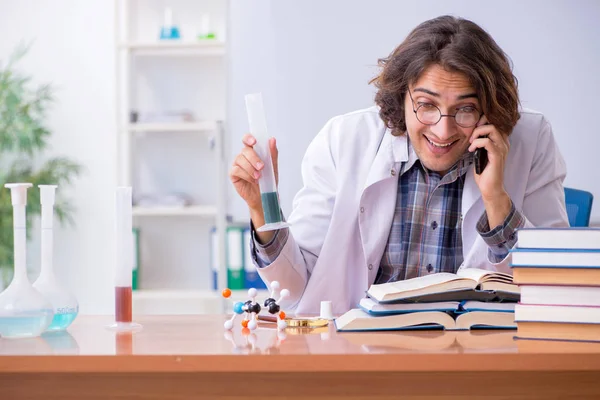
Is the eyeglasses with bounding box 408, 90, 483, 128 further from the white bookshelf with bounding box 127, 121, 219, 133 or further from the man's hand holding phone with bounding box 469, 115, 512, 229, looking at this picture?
the white bookshelf with bounding box 127, 121, 219, 133

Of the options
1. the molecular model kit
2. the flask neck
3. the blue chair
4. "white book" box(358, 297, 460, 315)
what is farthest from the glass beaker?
the blue chair

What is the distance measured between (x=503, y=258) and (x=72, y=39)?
3.12 meters

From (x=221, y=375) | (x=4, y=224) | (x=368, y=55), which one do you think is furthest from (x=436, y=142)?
(x=4, y=224)

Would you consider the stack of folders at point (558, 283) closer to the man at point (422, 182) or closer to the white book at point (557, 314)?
the white book at point (557, 314)

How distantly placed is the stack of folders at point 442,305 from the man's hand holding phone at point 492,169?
15.6 inches

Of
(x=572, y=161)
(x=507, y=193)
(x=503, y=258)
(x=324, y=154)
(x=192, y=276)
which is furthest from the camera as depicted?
(x=192, y=276)

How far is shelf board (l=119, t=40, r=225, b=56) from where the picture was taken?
3723 mm

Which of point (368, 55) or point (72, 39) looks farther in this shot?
point (72, 39)

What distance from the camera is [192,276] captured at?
4.05 m

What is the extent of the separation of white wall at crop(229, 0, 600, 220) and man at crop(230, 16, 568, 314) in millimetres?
1677

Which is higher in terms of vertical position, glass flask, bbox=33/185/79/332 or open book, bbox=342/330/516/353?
glass flask, bbox=33/185/79/332

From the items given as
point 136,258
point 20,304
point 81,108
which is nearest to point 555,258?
point 20,304

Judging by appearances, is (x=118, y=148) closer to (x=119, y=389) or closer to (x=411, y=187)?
(x=411, y=187)

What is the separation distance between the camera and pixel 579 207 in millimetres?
2047
